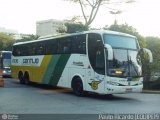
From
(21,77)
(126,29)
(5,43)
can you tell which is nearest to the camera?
(21,77)

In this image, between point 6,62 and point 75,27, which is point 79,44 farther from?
point 6,62

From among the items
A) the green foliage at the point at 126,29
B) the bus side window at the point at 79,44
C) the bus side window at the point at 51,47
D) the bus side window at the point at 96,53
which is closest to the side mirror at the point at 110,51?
the bus side window at the point at 96,53

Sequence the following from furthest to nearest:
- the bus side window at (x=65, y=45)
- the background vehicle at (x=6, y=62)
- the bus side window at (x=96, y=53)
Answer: the background vehicle at (x=6, y=62) → the bus side window at (x=65, y=45) → the bus side window at (x=96, y=53)

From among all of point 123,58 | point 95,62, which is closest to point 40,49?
point 95,62

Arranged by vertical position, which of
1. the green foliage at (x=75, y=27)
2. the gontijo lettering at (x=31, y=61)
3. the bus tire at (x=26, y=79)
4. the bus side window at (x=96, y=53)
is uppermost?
the green foliage at (x=75, y=27)

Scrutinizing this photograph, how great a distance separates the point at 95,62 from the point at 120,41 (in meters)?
1.59

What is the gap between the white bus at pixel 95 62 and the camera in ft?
53.1

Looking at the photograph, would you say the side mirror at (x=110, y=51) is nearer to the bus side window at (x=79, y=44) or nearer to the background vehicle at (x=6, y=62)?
the bus side window at (x=79, y=44)

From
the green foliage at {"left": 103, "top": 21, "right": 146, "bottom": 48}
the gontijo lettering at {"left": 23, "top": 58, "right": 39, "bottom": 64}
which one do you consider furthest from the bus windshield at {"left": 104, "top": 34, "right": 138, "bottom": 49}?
the green foliage at {"left": 103, "top": 21, "right": 146, "bottom": 48}

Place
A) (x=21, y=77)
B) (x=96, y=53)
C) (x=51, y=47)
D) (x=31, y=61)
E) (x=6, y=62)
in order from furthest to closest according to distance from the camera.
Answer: (x=6, y=62)
(x=21, y=77)
(x=31, y=61)
(x=51, y=47)
(x=96, y=53)

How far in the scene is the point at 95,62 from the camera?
16.9 m

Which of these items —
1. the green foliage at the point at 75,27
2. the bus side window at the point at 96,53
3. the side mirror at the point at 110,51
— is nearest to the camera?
the side mirror at the point at 110,51

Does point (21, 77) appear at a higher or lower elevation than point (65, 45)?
lower

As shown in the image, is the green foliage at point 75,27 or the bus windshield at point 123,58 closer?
the bus windshield at point 123,58
